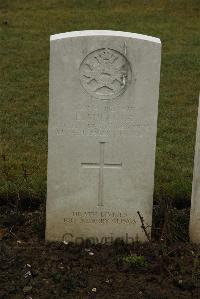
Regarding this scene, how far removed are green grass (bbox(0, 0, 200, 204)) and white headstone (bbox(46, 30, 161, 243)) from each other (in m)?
0.75

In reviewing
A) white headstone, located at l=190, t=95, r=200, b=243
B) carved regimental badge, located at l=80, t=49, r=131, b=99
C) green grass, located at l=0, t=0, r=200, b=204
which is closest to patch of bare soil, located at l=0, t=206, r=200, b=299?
white headstone, located at l=190, t=95, r=200, b=243

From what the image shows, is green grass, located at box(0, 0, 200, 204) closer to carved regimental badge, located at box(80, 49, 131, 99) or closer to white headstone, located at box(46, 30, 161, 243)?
white headstone, located at box(46, 30, 161, 243)

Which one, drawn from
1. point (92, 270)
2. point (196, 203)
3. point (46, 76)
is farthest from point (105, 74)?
point (46, 76)

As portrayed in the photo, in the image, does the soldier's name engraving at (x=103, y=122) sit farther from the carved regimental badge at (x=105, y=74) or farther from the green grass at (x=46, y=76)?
the green grass at (x=46, y=76)

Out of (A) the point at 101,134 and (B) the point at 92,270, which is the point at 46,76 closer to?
(A) the point at 101,134

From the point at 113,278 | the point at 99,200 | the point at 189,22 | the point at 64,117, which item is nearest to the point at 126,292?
the point at 113,278

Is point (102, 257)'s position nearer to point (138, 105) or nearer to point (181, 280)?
point (181, 280)

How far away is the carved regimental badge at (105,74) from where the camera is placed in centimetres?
477

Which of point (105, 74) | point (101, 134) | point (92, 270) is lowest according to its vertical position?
point (92, 270)

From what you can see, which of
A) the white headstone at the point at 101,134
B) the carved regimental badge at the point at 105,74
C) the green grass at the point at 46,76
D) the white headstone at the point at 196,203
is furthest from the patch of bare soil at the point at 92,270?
the carved regimental badge at the point at 105,74

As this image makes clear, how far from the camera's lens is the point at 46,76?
34.2 feet

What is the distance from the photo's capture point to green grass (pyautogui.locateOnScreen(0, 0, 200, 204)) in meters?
6.53

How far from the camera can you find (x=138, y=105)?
4852 millimetres

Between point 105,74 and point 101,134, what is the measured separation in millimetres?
434
